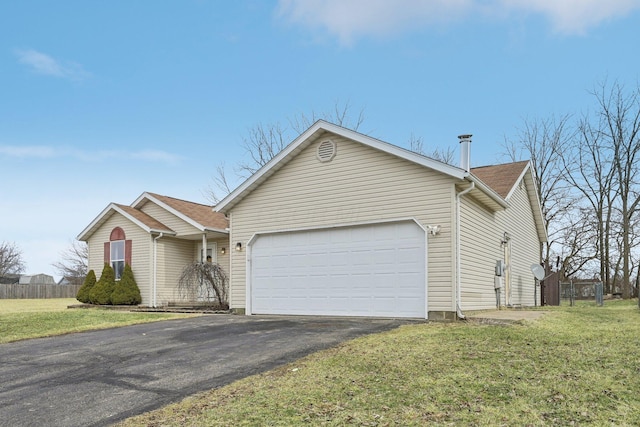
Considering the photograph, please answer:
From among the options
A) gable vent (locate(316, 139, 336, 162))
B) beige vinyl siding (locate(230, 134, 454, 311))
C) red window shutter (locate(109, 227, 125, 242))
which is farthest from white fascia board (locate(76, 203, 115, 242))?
gable vent (locate(316, 139, 336, 162))

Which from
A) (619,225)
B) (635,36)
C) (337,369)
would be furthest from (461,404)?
(619,225)

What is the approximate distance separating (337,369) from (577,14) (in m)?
14.6

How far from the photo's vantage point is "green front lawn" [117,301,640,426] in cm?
475

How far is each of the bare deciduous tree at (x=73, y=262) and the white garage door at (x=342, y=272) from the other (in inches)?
1686

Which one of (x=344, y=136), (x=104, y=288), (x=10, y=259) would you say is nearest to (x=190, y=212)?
(x=104, y=288)

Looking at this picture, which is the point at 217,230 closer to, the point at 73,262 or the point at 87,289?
the point at 87,289

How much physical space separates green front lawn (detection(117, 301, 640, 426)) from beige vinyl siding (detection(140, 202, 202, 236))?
12.5 m

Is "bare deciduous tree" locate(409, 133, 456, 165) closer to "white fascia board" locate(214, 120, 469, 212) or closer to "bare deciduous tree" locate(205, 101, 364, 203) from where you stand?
"bare deciduous tree" locate(205, 101, 364, 203)

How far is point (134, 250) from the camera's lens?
1988 centimetres

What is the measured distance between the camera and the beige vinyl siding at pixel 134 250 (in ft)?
63.9

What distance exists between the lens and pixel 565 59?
1800 centimetres

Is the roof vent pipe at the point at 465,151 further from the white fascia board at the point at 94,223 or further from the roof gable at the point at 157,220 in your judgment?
the white fascia board at the point at 94,223

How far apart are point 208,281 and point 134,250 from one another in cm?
373

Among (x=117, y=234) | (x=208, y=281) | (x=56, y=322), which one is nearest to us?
(x=56, y=322)
